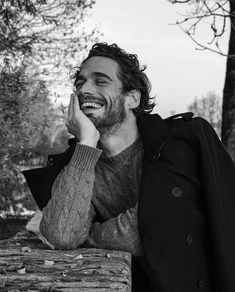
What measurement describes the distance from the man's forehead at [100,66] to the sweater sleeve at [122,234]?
100cm

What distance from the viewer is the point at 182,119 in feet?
12.4

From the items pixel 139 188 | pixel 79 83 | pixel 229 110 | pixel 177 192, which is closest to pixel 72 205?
pixel 139 188

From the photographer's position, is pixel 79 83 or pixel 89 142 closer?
pixel 89 142

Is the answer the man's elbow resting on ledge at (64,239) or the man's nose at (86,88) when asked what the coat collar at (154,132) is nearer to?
the man's nose at (86,88)

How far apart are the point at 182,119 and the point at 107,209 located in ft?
2.75

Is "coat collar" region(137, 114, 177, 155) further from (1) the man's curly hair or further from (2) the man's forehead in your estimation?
(2) the man's forehead

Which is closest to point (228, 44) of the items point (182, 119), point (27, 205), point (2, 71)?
point (182, 119)

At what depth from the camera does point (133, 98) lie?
389cm

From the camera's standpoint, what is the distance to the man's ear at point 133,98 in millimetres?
3824

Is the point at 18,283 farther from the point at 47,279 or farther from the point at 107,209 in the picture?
the point at 107,209

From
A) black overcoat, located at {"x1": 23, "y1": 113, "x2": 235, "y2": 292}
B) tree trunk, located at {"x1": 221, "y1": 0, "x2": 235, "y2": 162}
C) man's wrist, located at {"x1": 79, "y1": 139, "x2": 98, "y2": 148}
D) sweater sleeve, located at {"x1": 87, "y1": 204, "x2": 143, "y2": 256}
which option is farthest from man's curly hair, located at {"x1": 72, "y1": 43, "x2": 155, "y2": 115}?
tree trunk, located at {"x1": 221, "y1": 0, "x2": 235, "y2": 162}

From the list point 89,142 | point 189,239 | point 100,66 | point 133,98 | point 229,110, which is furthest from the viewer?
point 229,110

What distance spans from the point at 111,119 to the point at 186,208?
78cm

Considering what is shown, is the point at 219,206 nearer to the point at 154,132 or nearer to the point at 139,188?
the point at 139,188
